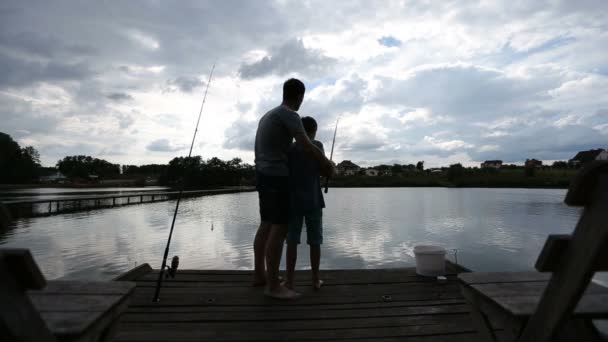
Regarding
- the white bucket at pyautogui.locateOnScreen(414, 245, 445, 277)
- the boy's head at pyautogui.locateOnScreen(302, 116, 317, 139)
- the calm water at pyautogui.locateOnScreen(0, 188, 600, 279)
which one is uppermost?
the boy's head at pyautogui.locateOnScreen(302, 116, 317, 139)

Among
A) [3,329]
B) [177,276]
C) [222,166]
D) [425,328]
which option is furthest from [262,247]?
[222,166]

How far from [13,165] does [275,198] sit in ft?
343

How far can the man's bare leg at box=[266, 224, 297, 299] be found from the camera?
349cm

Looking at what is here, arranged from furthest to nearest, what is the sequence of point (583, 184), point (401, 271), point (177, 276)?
point (401, 271) → point (177, 276) → point (583, 184)

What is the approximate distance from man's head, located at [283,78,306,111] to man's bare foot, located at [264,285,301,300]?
178cm

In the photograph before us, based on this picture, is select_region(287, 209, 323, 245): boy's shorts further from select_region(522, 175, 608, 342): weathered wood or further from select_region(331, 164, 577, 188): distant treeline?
select_region(331, 164, 577, 188): distant treeline

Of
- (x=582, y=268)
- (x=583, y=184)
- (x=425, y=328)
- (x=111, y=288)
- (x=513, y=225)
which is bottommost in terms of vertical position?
(x=513, y=225)

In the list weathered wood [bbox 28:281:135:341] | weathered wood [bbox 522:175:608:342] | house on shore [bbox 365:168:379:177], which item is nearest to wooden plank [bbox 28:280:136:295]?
weathered wood [bbox 28:281:135:341]

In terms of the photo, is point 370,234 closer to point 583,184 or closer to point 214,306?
point 214,306

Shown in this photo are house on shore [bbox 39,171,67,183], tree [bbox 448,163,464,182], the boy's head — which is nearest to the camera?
the boy's head

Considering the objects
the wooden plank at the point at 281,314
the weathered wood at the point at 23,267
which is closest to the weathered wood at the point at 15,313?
the weathered wood at the point at 23,267

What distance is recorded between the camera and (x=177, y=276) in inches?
171

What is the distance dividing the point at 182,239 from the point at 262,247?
11.7 metres

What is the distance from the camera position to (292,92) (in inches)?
139
